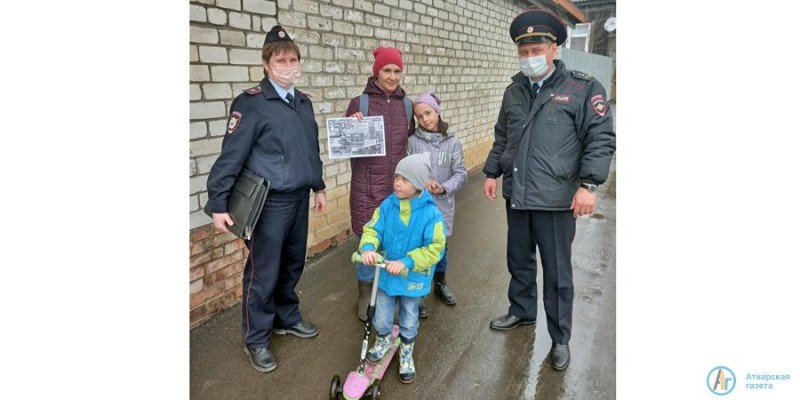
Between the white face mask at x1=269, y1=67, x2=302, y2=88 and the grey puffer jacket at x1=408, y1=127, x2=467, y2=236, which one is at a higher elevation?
the white face mask at x1=269, y1=67, x2=302, y2=88

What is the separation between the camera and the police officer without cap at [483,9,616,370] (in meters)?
2.67

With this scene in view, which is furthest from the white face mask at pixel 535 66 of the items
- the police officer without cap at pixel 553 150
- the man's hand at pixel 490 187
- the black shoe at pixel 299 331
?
the black shoe at pixel 299 331

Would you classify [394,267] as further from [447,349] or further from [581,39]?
[581,39]

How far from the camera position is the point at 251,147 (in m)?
2.60

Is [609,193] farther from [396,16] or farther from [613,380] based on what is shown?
[613,380]

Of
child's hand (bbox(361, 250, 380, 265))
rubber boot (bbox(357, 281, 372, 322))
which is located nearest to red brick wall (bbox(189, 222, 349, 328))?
rubber boot (bbox(357, 281, 372, 322))

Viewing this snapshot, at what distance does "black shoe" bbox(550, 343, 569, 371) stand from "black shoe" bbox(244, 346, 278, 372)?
5.70 ft

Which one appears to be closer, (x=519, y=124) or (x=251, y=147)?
(x=251, y=147)

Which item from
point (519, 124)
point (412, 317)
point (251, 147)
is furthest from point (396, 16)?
point (412, 317)

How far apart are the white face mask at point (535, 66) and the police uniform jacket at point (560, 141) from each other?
0.22 feet

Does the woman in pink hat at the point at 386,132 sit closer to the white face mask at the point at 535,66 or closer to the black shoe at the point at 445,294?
the black shoe at the point at 445,294

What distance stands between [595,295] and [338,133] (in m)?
2.51

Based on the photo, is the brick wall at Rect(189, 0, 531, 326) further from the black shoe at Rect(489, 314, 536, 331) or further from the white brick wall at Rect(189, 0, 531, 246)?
the black shoe at Rect(489, 314, 536, 331)

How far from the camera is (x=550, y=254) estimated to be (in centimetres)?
293
